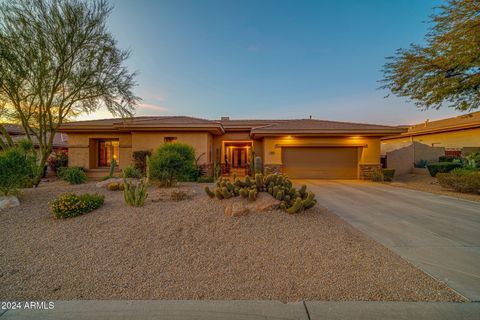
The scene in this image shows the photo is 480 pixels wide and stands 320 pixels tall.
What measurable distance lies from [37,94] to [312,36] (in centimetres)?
1493

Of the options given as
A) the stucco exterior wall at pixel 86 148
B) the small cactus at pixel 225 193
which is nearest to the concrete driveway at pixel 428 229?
the small cactus at pixel 225 193

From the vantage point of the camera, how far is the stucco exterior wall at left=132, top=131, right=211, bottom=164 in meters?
12.8

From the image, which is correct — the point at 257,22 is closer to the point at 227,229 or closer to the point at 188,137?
the point at 188,137

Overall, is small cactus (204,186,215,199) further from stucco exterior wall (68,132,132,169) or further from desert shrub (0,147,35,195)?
stucco exterior wall (68,132,132,169)

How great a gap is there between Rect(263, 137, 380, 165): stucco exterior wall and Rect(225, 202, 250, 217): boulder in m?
9.02

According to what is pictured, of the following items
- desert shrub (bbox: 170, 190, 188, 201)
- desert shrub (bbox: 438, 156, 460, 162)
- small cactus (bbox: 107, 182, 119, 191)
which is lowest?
desert shrub (bbox: 170, 190, 188, 201)

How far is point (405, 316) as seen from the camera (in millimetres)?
2105

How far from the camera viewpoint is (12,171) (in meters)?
5.96

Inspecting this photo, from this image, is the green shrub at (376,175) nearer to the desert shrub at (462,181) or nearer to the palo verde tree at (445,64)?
the desert shrub at (462,181)

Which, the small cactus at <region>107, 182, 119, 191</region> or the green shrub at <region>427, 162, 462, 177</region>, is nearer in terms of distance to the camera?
the small cactus at <region>107, 182, 119, 191</region>

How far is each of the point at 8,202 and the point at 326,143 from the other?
588 inches

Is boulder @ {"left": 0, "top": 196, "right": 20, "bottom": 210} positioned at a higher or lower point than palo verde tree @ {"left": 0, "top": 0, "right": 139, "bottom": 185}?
lower

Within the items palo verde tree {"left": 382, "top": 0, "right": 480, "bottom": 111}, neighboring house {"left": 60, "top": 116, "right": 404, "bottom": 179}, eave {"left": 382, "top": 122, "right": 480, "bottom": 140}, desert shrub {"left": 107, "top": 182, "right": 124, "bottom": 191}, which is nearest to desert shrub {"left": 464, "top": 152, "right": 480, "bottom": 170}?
palo verde tree {"left": 382, "top": 0, "right": 480, "bottom": 111}

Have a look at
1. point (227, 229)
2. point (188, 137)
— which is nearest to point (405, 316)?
point (227, 229)
